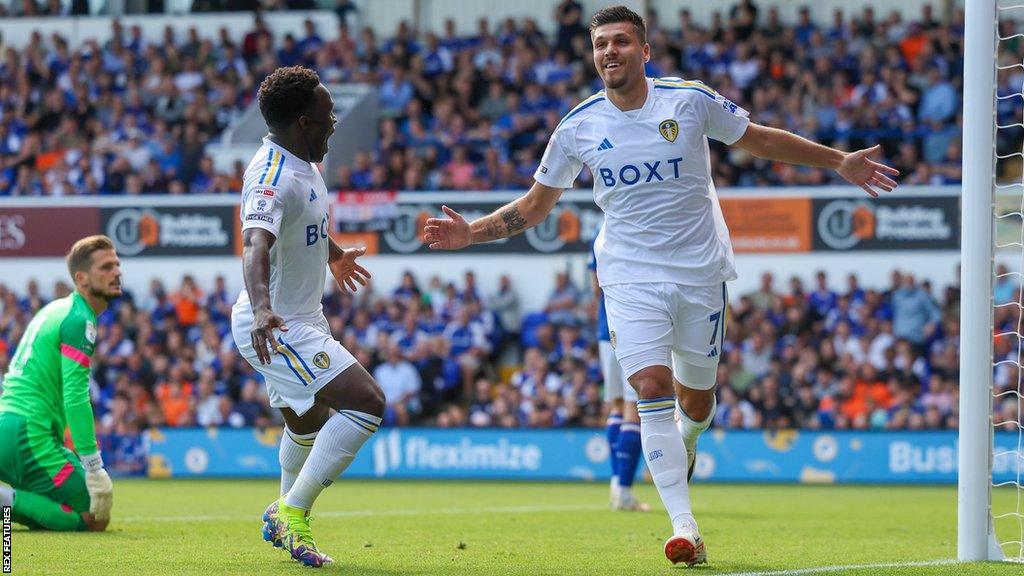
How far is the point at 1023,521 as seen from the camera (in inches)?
378

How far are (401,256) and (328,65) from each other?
15.5ft

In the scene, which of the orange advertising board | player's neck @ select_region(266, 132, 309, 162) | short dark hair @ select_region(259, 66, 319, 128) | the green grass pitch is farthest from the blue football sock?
the orange advertising board

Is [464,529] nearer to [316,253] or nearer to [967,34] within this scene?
Result: [316,253]

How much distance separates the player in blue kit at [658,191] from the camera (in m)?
7.00

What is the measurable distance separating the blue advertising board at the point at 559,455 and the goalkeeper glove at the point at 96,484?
1020cm

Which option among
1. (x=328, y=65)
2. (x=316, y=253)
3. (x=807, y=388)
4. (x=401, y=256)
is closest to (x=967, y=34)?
(x=316, y=253)

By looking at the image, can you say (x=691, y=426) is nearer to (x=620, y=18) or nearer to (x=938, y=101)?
(x=620, y=18)

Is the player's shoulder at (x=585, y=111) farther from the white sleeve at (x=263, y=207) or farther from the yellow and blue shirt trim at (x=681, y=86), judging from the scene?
the white sleeve at (x=263, y=207)

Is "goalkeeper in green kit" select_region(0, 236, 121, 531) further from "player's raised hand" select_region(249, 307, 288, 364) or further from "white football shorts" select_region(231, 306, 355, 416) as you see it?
"player's raised hand" select_region(249, 307, 288, 364)

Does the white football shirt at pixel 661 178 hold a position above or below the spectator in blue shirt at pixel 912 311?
above

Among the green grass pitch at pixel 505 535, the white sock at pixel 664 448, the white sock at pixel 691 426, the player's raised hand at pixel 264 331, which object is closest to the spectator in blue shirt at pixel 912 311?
the green grass pitch at pixel 505 535

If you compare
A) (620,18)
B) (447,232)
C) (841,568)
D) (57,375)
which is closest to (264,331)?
(447,232)

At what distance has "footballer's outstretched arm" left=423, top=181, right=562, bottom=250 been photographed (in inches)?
288

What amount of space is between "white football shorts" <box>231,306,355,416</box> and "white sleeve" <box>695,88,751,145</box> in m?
2.08
